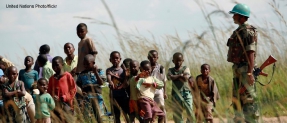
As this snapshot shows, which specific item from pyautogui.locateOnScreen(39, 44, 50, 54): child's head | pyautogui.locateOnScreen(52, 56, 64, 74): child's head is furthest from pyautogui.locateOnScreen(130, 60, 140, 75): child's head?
pyautogui.locateOnScreen(39, 44, 50, 54): child's head

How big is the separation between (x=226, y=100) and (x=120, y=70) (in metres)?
3.01

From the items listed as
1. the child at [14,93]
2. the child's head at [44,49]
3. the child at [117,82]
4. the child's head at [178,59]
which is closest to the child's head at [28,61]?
the child's head at [44,49]

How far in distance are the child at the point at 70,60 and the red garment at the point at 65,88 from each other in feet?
2.15

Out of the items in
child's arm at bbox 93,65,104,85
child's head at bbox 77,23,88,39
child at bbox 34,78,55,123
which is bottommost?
child at bbox 34,78,55,123

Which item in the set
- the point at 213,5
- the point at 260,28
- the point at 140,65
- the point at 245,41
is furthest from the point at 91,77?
the point at 213,5

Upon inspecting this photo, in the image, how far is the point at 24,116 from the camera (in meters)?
6.88

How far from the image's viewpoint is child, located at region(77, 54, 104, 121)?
22.5ft

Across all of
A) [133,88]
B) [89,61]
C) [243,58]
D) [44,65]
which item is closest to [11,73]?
[89,61]

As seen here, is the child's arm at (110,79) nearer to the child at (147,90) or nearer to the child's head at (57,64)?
the child at (147,90)

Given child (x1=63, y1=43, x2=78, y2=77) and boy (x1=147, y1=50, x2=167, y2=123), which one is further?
child (x1=63, y1=43, x2=78, y2=77)

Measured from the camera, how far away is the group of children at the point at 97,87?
22.0 ft

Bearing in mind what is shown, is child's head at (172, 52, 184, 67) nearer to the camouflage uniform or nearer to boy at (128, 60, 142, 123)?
boy at (128, 60, 142, 123)

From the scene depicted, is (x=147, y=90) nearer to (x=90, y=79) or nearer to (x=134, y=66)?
(x=134, y=66)

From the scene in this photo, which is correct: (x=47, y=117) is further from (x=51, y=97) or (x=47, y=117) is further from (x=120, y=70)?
(x=120, y=70)
